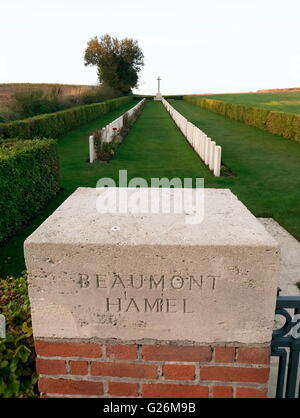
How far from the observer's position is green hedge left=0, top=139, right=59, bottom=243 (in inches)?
222

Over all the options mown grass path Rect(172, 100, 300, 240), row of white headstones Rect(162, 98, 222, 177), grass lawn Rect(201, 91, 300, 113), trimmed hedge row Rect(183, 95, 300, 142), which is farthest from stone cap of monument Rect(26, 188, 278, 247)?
grass lawn Rect(201, 91, 300, 113)

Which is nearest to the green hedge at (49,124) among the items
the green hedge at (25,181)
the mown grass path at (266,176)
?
the green hedge at (25,181)

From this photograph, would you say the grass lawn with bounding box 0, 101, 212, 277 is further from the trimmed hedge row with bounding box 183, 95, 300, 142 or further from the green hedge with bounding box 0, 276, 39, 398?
the trimmed hedge row with bounding box 183, 95, 300, 142

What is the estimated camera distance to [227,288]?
1.47 m

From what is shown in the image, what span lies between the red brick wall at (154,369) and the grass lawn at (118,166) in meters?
3.30

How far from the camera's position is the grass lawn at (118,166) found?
5518mm

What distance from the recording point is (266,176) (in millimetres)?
9953

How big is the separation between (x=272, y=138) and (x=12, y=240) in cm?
1488

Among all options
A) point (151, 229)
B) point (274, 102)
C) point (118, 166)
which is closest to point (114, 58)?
point (274, 102)

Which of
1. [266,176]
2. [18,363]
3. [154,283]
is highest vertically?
[154,283]

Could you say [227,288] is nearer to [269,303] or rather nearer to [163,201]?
[269,303]

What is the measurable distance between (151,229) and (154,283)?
0.23 m

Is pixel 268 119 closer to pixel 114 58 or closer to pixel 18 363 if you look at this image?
pixel 18 363
